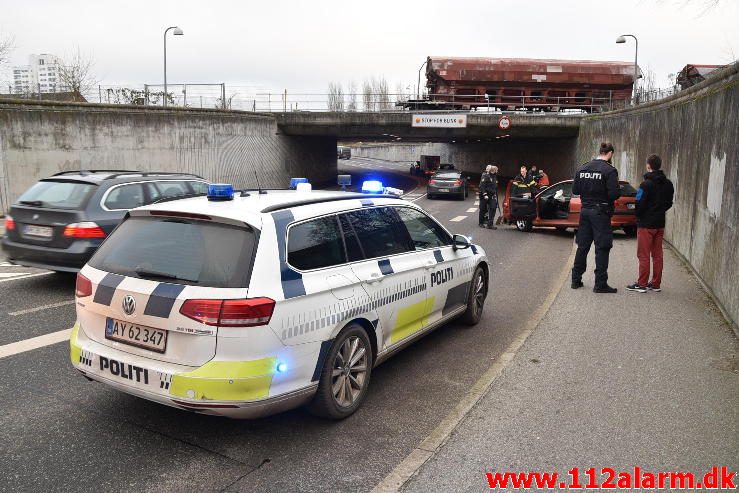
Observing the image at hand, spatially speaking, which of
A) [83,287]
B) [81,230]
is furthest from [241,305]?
[81,230]

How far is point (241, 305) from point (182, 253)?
2.07ft

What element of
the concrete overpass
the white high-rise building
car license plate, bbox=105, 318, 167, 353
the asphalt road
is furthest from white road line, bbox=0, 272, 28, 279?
the concrete overpass

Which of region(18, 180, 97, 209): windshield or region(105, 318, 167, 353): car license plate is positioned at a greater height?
region(18, 180, 97, 209): windshield

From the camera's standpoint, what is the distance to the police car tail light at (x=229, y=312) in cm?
350

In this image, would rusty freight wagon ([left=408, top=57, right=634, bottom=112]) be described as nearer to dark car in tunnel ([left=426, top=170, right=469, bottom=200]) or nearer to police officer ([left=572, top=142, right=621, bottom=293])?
dark car in tunnel ([left=426, top=170, right=469, bottom=200])

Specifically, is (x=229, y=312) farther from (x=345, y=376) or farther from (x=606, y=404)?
(x=606, y=404)

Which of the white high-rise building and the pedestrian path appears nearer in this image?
the pedestrian path

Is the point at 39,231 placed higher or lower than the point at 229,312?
lower

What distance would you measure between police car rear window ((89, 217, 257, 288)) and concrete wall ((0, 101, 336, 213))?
15258mm

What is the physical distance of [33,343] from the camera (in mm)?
5719

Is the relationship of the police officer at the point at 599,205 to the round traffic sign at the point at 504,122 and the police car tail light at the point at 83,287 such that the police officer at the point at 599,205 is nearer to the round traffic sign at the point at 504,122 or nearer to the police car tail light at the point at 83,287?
the police car tail light at the point at 83,287

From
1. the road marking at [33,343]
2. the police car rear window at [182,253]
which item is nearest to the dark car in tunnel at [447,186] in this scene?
the road marking at [33,343]

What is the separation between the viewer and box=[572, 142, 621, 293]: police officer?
7781 millimetres

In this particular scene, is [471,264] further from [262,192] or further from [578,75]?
[578,75]
